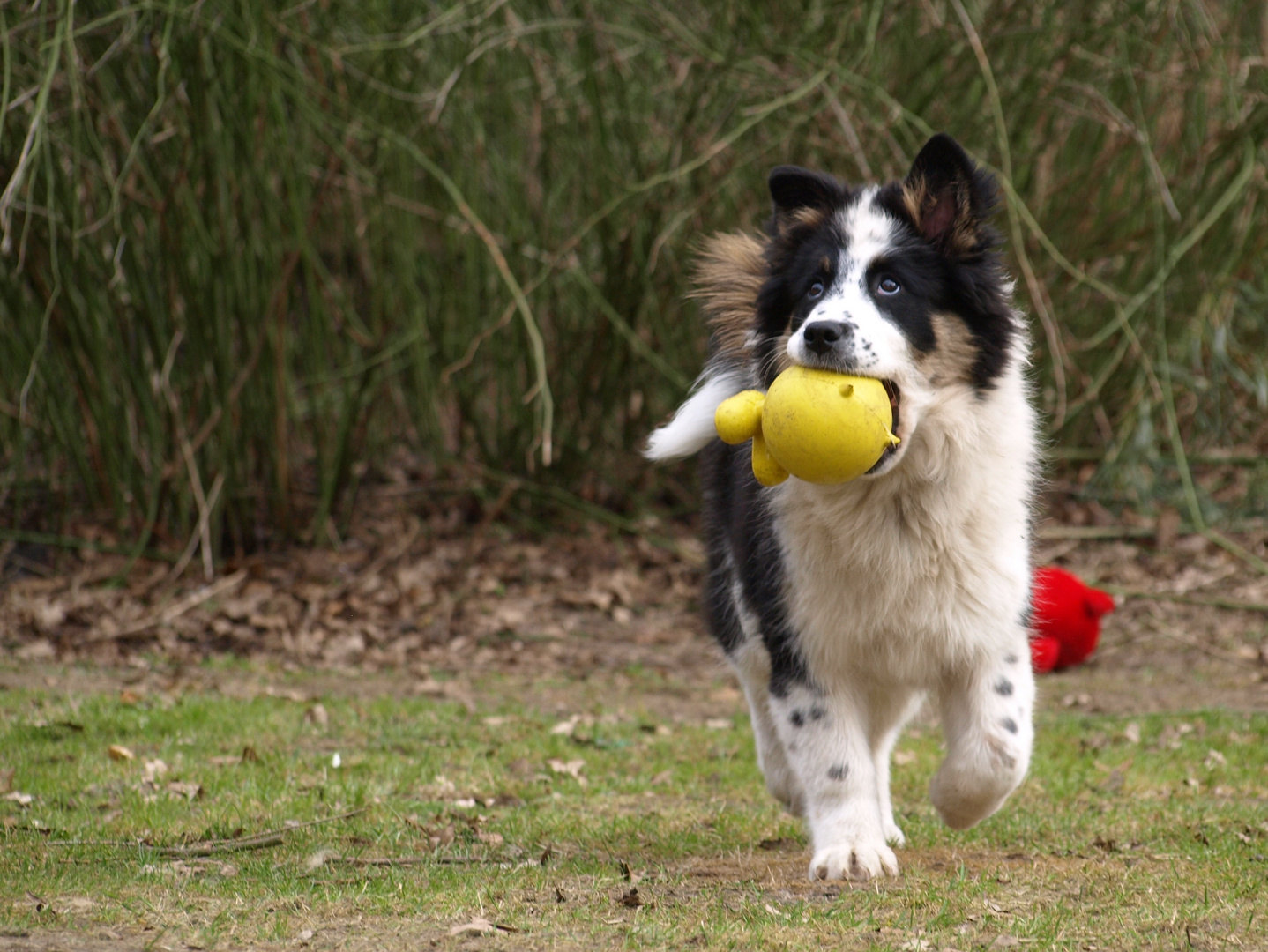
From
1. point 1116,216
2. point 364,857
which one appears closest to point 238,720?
point 364,857

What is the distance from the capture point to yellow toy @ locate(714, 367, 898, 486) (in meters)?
3.24

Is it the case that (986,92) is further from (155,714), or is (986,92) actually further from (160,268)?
(155,714)

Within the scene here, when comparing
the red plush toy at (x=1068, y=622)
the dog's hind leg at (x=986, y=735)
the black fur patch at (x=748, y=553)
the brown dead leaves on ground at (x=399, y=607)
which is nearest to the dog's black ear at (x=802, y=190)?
the black fur patch at (x=748, y=553)

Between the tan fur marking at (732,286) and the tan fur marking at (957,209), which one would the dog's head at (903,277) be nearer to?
the tan fur marking at (957,209)

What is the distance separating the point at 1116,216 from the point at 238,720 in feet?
20.9

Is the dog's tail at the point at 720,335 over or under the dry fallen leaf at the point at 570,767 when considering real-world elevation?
over

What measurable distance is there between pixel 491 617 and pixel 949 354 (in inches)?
199

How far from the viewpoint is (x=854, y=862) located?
11.6ft

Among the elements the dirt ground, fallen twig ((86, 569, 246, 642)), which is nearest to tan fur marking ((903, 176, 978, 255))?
the dirt ground

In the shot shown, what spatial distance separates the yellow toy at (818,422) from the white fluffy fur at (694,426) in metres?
0.61

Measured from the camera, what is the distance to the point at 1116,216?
9.09 metres

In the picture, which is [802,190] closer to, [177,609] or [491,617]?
[491,617]

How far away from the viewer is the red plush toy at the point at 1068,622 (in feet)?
22.3

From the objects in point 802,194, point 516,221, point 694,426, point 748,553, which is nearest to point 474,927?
point 748,553
